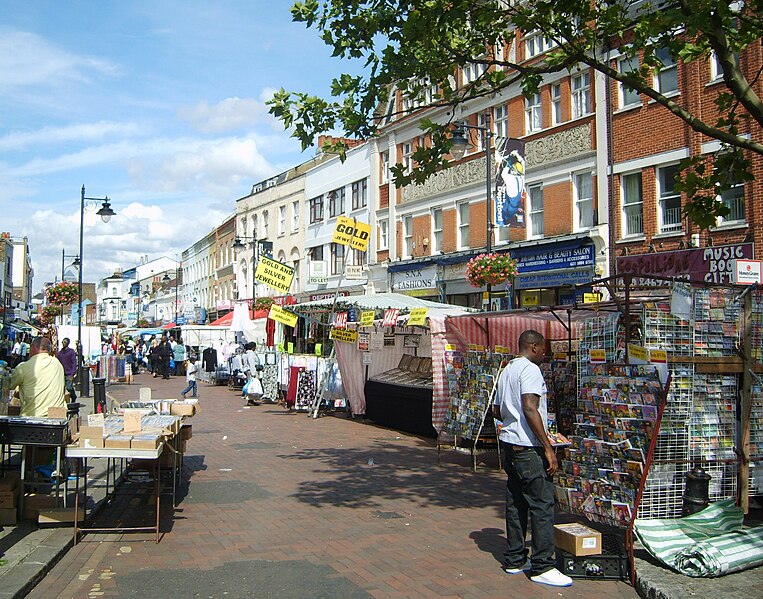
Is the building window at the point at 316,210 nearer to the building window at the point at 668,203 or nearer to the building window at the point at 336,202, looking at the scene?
the building window at the point at 336,202

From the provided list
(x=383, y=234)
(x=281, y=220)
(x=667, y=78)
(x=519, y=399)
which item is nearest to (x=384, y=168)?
(x=383, y=234)

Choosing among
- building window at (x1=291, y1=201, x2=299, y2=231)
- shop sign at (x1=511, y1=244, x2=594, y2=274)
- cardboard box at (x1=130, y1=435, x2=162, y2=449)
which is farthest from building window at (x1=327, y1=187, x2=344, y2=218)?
cardboard box at (x1=130, y1=435, x2=162, y2=449)

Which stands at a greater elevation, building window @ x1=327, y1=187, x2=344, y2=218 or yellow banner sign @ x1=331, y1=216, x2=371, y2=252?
building window @ x1=327, y1=187, x2=344, y2=218


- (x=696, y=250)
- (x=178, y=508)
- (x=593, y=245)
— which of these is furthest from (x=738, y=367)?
(x=593, y=245)

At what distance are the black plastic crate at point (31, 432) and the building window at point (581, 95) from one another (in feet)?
68.9

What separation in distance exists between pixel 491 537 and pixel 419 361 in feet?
29.7

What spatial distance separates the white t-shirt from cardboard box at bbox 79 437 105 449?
3.74m

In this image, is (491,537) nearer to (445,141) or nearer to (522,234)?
(445,141)

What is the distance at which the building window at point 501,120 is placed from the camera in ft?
94.7

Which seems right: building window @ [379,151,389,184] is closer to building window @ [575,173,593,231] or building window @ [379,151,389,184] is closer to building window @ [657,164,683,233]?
building window @ [575,173,593,231]

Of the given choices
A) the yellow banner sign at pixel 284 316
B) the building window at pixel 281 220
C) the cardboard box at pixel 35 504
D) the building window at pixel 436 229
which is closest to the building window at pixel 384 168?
Answer: the building window at pixel 436 229

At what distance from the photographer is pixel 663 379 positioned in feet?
22.4

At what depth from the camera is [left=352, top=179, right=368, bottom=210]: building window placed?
1535 inches

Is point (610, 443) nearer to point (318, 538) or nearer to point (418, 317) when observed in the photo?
point (318, 538)
